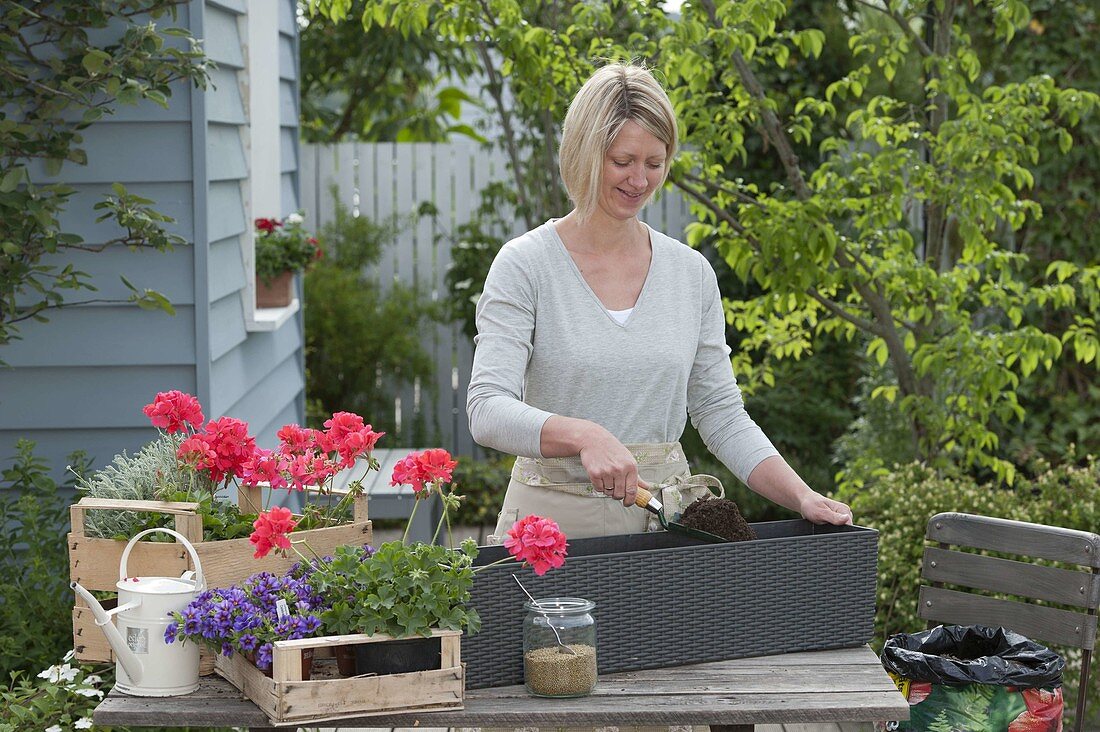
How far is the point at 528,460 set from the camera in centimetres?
223

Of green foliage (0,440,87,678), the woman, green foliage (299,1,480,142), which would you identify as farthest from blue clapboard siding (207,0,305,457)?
green foliage (299,1,480,142)

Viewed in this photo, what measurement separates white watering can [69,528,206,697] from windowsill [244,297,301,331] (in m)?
2.32

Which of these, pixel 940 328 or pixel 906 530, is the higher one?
pixel 940 328

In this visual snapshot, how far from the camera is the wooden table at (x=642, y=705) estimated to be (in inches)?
62.8

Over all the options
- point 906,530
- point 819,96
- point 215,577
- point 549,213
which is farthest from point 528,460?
point 819,96

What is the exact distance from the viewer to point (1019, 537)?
2615 mm

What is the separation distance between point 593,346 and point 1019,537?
108 cm

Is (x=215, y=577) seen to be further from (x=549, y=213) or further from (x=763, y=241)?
(x=549, y=213)

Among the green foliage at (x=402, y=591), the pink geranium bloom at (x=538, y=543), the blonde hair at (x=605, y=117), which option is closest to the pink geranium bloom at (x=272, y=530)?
the green foliage at (x=402, y=591)

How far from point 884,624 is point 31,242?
2.62 meters

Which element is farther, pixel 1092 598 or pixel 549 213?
pixel 549 213

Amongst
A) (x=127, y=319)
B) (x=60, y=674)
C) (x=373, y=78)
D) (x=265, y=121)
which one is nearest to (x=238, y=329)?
(x=127, y=319)

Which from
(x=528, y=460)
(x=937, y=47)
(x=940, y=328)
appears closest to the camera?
(x=528, y=460)

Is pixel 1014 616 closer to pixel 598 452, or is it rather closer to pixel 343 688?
pixel 598 452
